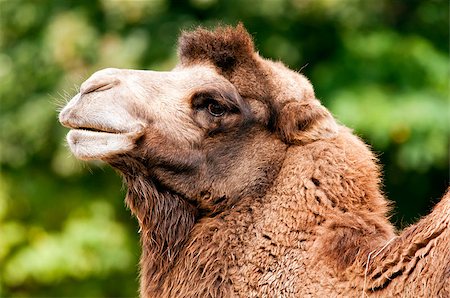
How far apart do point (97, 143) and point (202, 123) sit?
1.90ft

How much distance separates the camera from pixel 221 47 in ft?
16.2

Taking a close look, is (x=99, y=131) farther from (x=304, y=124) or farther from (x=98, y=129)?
(x=304, y=124)

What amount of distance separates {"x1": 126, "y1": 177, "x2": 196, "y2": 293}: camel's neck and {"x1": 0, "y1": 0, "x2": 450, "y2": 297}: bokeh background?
5.81 meters

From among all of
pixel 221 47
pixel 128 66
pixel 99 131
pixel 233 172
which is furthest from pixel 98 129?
pixel 128 66

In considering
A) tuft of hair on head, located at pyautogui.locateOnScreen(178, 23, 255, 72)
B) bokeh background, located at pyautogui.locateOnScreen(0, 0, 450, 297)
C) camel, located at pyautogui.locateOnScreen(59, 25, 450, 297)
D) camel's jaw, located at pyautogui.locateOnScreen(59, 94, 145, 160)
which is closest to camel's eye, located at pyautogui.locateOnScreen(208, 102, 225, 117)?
camel, located at pyautogui.locateOnScreen(59, 25, 450, 297)

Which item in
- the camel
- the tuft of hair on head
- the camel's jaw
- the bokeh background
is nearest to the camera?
the camel

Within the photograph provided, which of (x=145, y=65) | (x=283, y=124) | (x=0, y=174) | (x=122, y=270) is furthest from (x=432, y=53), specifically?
(x=283, y=124)

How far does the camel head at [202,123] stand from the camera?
4492 mm

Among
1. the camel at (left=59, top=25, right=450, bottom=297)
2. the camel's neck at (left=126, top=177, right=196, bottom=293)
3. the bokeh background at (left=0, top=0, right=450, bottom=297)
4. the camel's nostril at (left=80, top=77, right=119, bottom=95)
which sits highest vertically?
the camel's nostril at (left=80, top=77, right=119, bottom=95)

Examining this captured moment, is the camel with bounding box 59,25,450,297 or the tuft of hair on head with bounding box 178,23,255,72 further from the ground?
the tuft of hair on head with bounding box 178,23,255,72

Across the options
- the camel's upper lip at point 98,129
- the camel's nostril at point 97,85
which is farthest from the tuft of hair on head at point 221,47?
the camel's upper lip at point 98,129

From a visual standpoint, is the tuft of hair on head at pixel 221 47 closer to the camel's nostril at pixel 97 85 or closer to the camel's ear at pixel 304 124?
the camel's ear at pixel 304 124

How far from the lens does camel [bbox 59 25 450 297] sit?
14.1 feet

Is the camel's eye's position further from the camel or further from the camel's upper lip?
the camel's upper lip
